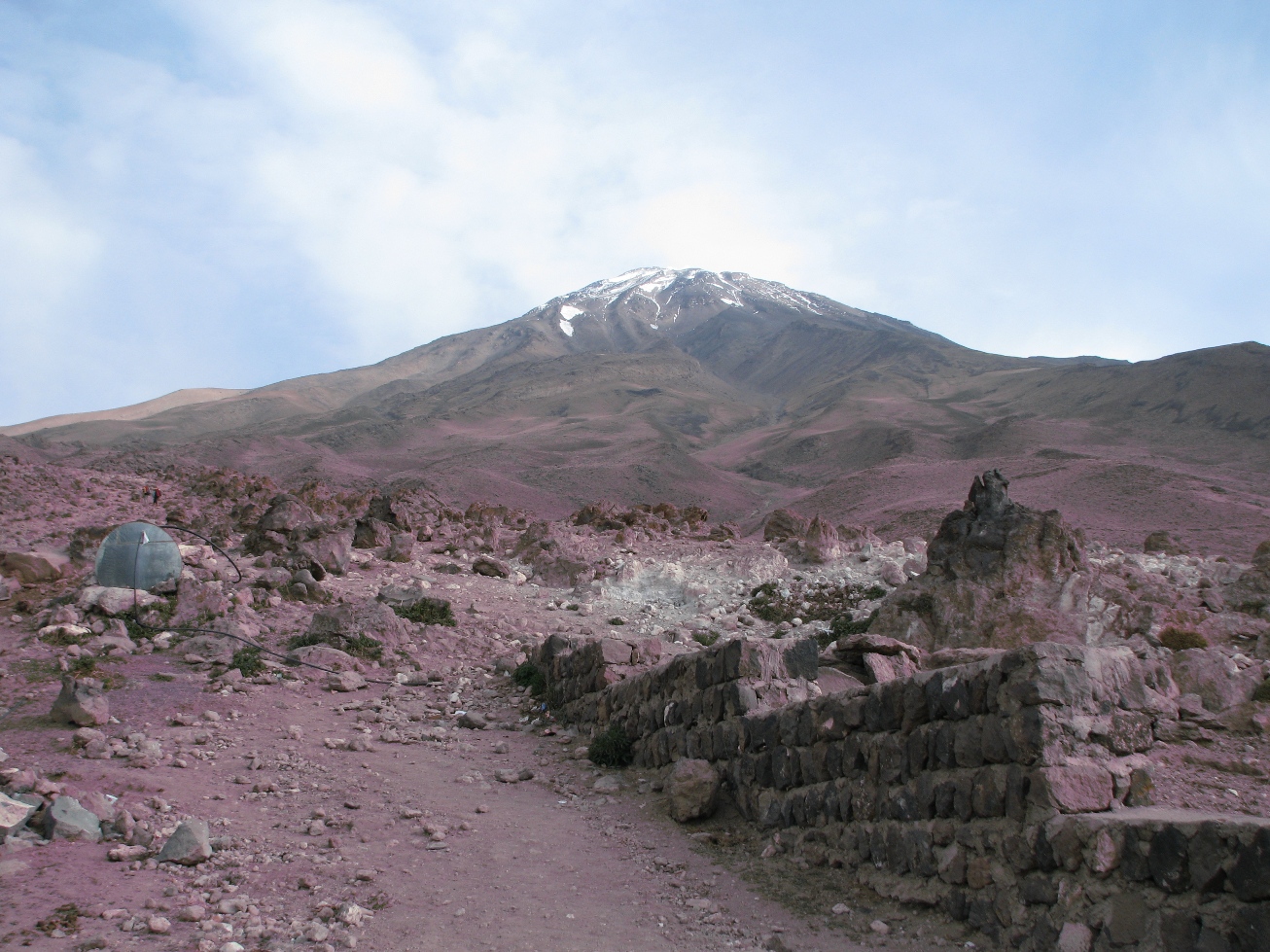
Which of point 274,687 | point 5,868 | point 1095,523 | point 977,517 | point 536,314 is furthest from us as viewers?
point 536,314

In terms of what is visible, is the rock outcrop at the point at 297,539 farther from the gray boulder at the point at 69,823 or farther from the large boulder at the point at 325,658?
the gray boulder at the point at 69,823

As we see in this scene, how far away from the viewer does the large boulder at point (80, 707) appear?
7508 millimetres

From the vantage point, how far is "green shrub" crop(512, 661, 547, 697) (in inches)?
437

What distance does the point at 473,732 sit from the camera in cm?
972

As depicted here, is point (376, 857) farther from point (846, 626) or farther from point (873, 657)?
point (846, 626)

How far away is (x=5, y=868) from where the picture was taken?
196 inches

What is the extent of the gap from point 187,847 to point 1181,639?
9.15 metres

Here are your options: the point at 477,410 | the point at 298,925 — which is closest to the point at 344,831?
the point at 298,925

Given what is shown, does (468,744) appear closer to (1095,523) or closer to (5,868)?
(5,868)

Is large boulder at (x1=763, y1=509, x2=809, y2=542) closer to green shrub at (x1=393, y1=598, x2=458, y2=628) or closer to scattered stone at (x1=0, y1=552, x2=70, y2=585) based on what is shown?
green shrub at (x1=393, y1=598, x2=458, y2=628)

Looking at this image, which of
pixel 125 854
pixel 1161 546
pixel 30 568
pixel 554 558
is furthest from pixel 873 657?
pixel 1161 546

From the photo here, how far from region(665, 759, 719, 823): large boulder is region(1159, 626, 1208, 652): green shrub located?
4979mm

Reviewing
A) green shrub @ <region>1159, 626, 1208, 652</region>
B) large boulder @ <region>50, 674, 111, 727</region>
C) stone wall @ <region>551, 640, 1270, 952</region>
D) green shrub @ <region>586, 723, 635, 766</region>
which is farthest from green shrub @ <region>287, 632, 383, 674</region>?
green shrub @ <region>1159, 626, 1208, 652</region>

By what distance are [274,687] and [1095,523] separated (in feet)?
109
